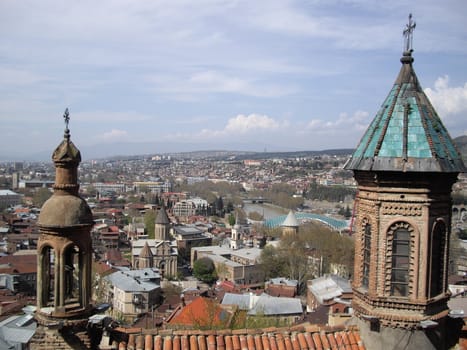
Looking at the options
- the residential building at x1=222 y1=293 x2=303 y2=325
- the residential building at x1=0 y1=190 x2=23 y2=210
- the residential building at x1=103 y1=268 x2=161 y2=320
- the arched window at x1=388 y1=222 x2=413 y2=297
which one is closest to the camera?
the arched window at x1=388 y1=222 x2=413 y2=297

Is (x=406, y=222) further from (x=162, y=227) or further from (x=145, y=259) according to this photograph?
(x=162, y=227)

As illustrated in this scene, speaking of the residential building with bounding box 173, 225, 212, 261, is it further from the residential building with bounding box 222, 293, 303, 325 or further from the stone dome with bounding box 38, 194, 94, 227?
the stone dome with bounding box 38, 194, 94, 227

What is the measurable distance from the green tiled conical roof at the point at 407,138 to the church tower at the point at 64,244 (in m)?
4.63

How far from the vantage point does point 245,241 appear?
67.2 m

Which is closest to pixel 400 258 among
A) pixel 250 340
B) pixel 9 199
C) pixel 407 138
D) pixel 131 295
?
pixel 407 138

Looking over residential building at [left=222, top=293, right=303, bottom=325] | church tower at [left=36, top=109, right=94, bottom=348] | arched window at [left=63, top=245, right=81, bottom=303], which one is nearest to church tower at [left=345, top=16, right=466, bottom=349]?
church tower at [left=36, top=109, right=94, bottom=348]

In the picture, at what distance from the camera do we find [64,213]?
24.2 feet

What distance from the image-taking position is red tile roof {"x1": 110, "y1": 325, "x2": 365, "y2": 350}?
23.4ft

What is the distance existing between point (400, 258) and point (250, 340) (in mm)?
2848

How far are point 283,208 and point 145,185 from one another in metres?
61.6

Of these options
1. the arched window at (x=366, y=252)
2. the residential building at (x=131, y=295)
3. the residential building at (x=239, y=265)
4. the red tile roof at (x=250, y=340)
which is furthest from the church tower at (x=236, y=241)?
the red tile roof at (x=250, y=340)

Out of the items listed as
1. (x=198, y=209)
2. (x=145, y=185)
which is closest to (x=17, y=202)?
(x=198, y=209)

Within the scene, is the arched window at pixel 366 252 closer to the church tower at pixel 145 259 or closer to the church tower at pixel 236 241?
the church tower at pixel 145 259

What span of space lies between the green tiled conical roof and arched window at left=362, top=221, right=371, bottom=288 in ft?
3.66
